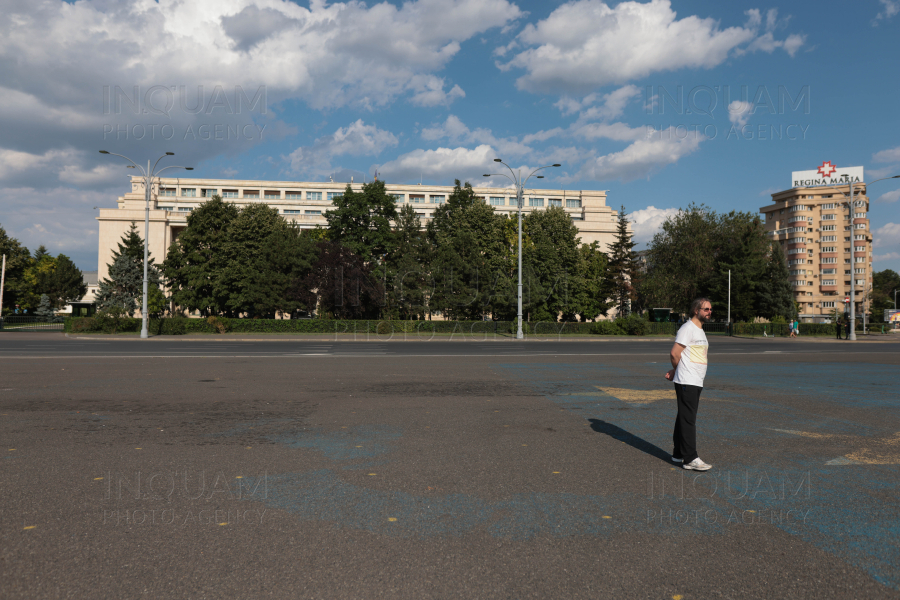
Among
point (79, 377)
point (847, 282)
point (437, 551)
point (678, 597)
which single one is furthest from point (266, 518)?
point (847, 282)

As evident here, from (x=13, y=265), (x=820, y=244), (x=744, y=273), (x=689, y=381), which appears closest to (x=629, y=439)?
(x=689, y=381)

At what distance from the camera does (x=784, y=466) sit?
5.97 meters

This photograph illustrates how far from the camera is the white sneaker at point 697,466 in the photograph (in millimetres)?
5777

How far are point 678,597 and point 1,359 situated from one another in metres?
22.8

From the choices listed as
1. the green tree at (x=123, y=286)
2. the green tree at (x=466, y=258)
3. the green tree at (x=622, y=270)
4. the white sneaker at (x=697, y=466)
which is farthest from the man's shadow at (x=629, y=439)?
the green tree at (x=622, y=270)

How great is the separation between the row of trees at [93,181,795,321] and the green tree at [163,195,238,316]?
10 centimetres

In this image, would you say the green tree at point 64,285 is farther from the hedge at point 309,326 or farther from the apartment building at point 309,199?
the hedge at point 309,326

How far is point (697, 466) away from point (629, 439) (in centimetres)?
152

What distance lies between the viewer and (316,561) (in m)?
3.58

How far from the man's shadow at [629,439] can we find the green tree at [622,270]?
58.4m

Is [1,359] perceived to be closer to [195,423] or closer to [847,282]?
[195,423]

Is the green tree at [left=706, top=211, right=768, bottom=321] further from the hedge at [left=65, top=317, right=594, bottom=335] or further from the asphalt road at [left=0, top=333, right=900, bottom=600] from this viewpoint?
the asphalt road at [left=0, top=333, right=900, bottom=600]

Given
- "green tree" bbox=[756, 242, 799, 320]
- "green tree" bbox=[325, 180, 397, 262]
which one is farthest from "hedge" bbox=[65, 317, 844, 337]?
"green tree" bbox=[325, 180, 397, 262]

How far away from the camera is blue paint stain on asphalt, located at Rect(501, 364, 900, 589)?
4121 millimetres
